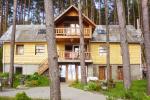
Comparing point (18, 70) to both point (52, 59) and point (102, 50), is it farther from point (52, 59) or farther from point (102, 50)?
point (52, 59)

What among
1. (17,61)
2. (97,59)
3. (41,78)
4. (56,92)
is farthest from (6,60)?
(56,92)

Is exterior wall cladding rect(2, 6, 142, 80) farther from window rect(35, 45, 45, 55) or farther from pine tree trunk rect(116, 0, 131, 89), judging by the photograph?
pine tree trunk rect(116, 0, 131, 89)

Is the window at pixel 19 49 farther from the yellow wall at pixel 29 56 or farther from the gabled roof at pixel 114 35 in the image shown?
the gabled roof at pixel 114 35

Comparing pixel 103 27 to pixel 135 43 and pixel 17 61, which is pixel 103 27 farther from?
pixel 17 61

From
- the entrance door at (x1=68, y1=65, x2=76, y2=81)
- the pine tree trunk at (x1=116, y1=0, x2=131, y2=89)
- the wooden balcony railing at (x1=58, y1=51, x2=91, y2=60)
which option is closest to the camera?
the pine tree trunk at (x1=116, y1=0, x2=131, y2=89)

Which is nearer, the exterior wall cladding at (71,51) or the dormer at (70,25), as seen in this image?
the dormer at (70,25)

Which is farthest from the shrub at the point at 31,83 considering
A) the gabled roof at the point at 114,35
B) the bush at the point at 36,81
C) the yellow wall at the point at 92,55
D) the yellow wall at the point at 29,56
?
the gabled roof at the point at 114,35

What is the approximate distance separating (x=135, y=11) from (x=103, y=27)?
2051 centimetres

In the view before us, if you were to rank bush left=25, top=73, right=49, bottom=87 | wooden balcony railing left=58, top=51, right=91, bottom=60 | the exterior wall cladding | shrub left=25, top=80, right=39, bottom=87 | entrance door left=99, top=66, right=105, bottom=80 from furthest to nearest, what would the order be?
entrance door left=99, top=66, right=105, bottom=80
the exterior wall cladding
wooden balcony railing left=58, top=51, right=91, bottom=60
bush left=25, top=73, right=49, bottom=87
shrub left=25, top=80, right=39, bottom=87

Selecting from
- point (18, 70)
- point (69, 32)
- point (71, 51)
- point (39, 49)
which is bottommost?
point (18, 70)

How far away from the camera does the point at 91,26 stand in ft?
126

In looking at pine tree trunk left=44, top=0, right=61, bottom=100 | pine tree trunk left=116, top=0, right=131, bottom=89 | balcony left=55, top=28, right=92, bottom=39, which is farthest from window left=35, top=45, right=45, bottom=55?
pine tree trunk left=44, top=0, right=61, bottom=100

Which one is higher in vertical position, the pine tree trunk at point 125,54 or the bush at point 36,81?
the pine tree trunk at point 125,54

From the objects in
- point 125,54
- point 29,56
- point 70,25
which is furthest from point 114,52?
point 125,54
